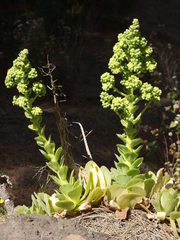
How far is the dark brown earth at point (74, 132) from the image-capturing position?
2.33m

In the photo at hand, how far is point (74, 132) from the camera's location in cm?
555

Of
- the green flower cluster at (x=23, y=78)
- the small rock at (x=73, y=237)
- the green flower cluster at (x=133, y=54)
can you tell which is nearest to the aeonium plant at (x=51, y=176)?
the green flower cluster at (x=23, y=78)

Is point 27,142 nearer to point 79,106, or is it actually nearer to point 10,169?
point 10,169

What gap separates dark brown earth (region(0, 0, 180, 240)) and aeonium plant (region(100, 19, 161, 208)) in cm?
16

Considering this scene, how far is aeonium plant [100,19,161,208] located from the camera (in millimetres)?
2457

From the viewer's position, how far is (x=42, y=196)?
2.63 m

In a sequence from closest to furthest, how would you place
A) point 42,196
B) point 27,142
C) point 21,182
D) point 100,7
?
1. point 42,196
2. point 21,182
3. point 27,142
4. point 100,7

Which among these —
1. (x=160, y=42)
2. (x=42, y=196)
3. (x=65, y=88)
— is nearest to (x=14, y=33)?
A: (x=65, y=88)

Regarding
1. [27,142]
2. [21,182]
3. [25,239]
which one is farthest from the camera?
[27,142]

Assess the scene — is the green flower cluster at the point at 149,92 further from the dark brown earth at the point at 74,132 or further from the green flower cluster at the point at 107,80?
the dark brown earth at the point at 74,132

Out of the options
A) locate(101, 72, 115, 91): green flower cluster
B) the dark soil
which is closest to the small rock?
the dark soil

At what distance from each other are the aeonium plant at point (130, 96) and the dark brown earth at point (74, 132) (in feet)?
0.53

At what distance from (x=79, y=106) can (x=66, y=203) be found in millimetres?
4140

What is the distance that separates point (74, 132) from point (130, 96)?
307 cm
